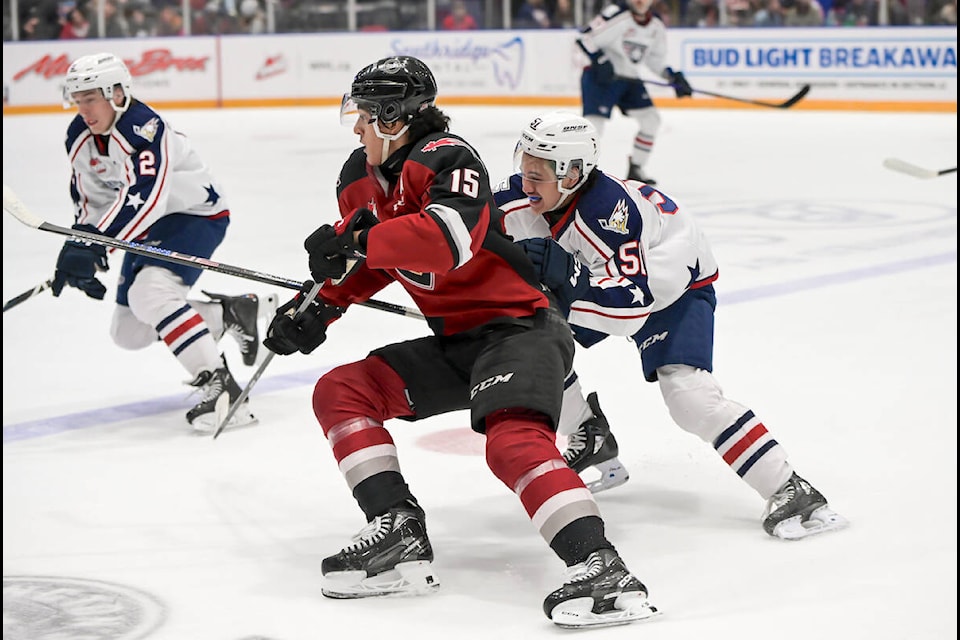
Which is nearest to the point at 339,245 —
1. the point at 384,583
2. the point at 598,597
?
the point at 384,583

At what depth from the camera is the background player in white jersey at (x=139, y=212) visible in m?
3.61

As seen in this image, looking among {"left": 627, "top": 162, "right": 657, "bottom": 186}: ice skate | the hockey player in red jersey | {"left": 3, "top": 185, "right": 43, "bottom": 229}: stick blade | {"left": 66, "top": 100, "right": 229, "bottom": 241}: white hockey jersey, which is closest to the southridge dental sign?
{"left": 627, "top": 162, "right": 657, "bottom": 186}: ice skate

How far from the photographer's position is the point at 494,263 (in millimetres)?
2465

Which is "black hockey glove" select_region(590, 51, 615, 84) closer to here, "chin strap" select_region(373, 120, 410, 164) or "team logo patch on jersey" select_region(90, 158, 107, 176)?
"team logo patch on jersey" select_region(90, 158, 107, 176)

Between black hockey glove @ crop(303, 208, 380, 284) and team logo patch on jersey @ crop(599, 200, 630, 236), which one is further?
team logo patch on jersey @ crop(599, 200, 630, 236)

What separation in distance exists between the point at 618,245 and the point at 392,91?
1.76ft

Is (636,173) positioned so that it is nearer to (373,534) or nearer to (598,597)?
(373,534)

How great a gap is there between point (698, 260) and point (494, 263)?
585 millimetres

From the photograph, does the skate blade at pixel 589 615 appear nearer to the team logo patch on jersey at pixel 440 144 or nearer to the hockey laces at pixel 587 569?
the hockey laces at pixel 587 569

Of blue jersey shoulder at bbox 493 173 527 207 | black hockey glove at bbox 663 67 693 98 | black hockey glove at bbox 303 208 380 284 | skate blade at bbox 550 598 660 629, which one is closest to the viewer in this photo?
skate blade at bbox 550 598 660 629

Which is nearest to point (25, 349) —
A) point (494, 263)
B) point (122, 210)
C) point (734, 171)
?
point (122, 210)

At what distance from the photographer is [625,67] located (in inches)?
318

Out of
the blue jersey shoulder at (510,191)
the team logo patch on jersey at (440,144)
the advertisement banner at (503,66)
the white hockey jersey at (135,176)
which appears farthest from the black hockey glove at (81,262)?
the advertisement banner at (503,66)

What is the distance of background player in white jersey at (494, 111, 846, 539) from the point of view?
2621mm
